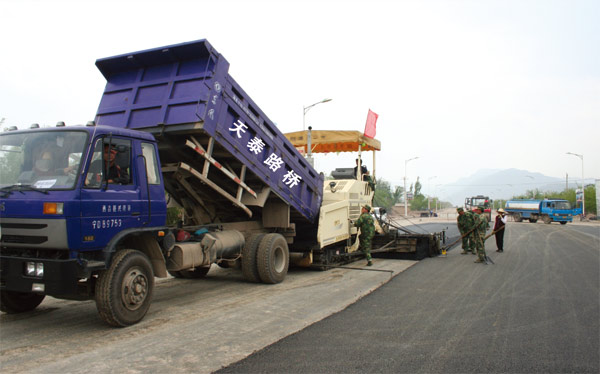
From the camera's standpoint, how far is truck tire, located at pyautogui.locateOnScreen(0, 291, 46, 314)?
551cm

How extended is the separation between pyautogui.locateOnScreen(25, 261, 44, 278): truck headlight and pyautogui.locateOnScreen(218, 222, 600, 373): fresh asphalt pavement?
2.45 m

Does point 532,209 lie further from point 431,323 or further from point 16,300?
point 16,300

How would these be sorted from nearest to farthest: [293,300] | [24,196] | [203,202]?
[24,196] < [293,300] < [203,202]

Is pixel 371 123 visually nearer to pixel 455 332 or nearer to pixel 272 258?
pixel 272 258

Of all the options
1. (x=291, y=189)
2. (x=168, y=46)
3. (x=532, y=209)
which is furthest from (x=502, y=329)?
(x=532, y=209)

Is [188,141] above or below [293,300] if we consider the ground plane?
above

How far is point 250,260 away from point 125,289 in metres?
3.05

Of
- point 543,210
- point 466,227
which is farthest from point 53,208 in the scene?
point 543,210

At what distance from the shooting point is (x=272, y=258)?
7973 millimetres

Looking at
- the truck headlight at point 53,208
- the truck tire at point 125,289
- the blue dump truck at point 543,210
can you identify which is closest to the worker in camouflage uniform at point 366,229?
the truck tire at point 125,289

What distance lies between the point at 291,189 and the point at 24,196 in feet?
15.8

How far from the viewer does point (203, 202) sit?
8039 mm

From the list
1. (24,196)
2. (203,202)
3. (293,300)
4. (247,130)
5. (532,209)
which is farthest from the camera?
(532,209)

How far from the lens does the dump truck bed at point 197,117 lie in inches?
242
